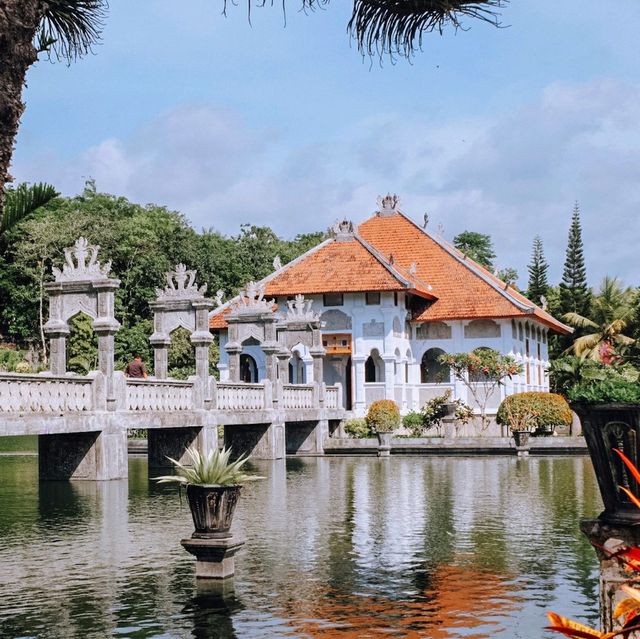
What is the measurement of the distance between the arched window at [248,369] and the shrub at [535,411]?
45.3ft

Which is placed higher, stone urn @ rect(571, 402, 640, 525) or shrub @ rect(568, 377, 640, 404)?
shrub @ rect(568, 377, 640, 404)

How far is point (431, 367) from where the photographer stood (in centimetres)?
4794

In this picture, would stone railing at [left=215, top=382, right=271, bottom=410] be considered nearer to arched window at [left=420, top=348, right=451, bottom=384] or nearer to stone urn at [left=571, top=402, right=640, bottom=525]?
arched window at [left=420, top=348, right=451, bottom=384]

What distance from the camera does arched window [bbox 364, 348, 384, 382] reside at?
148ft

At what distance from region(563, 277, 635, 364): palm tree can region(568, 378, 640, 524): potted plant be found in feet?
139

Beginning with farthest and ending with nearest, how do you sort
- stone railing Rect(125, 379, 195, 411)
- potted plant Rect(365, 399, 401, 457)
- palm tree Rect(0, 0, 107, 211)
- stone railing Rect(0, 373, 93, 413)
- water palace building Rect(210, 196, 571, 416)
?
1. water palace building Rect(210, 196, 571, 416)
2. potted plant Rect(365, 399, 401, 457)
3. stone railing Rect(125, 379, 195, 411)
4. stone railing Rect(0, 373, 93, 413)
5. palm tree Rect(0, 0, 107, 211)

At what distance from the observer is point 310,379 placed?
43719mm

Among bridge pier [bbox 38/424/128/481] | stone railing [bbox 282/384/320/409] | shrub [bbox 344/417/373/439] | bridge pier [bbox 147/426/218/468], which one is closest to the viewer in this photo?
bridge pier [bbox 38/424/128/481]

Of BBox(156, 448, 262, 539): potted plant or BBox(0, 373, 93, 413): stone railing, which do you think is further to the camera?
BBox(0, 373, 93, 413): stone railing

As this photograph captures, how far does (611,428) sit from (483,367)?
32.6m

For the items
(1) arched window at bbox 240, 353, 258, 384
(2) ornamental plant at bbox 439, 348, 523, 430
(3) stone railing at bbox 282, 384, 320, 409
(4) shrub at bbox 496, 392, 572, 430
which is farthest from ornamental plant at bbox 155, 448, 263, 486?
(1) arched window at bbox 240, 353, 258, 384

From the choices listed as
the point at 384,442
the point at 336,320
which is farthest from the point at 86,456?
the point at 336,320

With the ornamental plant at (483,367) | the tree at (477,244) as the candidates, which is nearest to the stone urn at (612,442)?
the ornamental plant at (483,367)

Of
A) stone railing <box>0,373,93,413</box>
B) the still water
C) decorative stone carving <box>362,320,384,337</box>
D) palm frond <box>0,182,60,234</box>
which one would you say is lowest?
the still water
